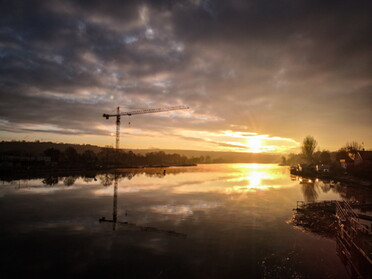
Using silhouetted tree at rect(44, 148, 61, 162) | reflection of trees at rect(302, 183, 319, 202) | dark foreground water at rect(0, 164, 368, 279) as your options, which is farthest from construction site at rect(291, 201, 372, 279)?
silhouetted tree at rect(44, 148, 61, 162)

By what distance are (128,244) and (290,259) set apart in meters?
15.3

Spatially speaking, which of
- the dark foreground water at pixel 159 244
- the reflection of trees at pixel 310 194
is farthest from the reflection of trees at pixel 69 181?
the reflection of trees at pixel 310 194

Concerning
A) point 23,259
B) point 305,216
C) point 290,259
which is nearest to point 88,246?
point 23,259

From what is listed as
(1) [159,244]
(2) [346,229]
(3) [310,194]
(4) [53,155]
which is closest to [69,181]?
(1) [159,244]

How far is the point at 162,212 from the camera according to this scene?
3903cm

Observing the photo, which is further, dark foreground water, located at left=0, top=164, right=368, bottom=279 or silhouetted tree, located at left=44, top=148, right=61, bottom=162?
silhouetted tree, located at left=44, top=148, right=61, bottom=162

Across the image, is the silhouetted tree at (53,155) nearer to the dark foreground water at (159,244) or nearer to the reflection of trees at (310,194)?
the dark foreground water at (159,244)

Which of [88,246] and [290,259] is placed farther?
[88,246]

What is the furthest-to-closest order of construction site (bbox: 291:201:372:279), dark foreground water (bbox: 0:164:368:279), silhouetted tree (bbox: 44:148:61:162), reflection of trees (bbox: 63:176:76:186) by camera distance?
silhouetted tree (bbox: 44:148:61:162)
reflection of trees (bbox: 63:176:76:186)
construction site (bbox: 291:201:372:279)
dark foreground water (bbox: 0:164:368:279)

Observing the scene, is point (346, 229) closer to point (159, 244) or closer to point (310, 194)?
point (159, 244)

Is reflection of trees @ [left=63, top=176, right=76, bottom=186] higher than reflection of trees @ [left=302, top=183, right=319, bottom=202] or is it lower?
higher

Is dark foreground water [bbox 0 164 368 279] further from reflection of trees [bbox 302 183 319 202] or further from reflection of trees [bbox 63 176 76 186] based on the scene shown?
reflection of trees [bbox 63 176 76 186]

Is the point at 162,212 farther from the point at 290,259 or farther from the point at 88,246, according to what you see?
the point at 290,259

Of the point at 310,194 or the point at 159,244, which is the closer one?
the point at 159,244
